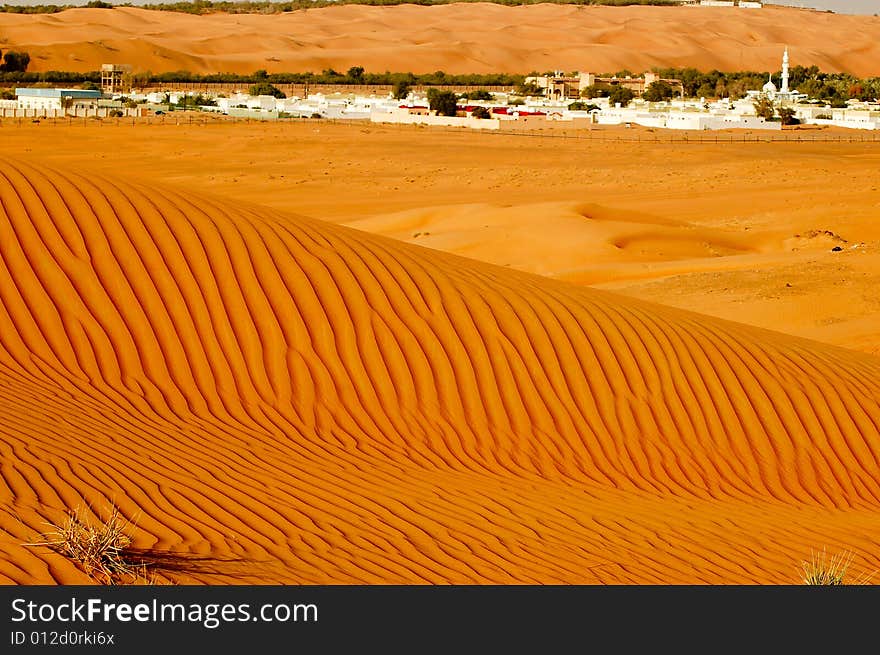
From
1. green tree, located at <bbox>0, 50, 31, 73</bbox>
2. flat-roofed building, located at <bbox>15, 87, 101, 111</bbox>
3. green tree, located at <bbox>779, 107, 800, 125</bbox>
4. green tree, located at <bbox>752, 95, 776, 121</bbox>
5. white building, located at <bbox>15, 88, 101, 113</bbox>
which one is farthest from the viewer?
green tree, located at <bbox>0, 50, 31, 73</bbox>

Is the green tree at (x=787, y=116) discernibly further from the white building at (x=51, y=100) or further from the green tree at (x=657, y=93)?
the white building at (x=51, y=100)

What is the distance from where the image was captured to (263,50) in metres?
158

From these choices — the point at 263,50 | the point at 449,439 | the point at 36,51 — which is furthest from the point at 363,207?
the point at 263,50

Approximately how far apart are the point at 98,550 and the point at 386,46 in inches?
6452

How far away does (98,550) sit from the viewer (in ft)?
18.2

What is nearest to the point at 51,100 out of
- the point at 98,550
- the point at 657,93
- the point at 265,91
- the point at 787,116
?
the point at 265,91

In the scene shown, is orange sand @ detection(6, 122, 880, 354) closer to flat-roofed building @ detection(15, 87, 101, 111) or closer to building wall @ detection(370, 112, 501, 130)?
building wall @ detection(370, 112, 501, 130)

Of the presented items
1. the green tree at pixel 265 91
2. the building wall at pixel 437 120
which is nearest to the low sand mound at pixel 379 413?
the building wall at pixel 437 120

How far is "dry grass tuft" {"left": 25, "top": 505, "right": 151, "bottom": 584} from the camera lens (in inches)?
216

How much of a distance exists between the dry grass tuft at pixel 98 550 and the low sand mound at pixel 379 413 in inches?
3.6

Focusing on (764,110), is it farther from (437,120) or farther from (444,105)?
(437,120)

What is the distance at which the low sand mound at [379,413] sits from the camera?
23.2ft

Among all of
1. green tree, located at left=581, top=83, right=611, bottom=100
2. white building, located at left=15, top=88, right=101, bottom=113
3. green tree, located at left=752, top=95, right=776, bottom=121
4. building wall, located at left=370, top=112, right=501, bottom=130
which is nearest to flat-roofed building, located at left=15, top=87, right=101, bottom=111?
white building, located at left=15, top=88, right=101, bottom=113

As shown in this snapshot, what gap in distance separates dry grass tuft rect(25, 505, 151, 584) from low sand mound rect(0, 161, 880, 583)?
0.30 feet
